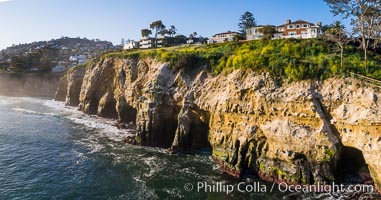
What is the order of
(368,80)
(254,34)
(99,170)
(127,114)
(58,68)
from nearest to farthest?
(368,80)
(99,170)
(127,114)
(254,34)
(58,68)

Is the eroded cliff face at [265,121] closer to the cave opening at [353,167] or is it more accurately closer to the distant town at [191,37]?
the cave opening at [353,167]

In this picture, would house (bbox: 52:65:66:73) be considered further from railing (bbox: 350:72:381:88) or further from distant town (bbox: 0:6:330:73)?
railing (bbox: 350:72:381:88)

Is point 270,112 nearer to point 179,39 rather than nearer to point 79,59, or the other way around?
point 179,39

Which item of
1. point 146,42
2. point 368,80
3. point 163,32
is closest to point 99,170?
point 368,80

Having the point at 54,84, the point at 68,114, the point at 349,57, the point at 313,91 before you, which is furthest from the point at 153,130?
the point at 54,84

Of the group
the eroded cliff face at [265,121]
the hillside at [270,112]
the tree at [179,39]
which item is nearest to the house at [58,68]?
the tree at [179,39]

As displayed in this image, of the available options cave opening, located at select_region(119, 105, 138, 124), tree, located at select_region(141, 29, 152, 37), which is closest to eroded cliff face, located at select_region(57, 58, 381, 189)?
cave opening, located at select_region(119, 105, 138, 124)

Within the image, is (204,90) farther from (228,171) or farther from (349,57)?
(349,57)
